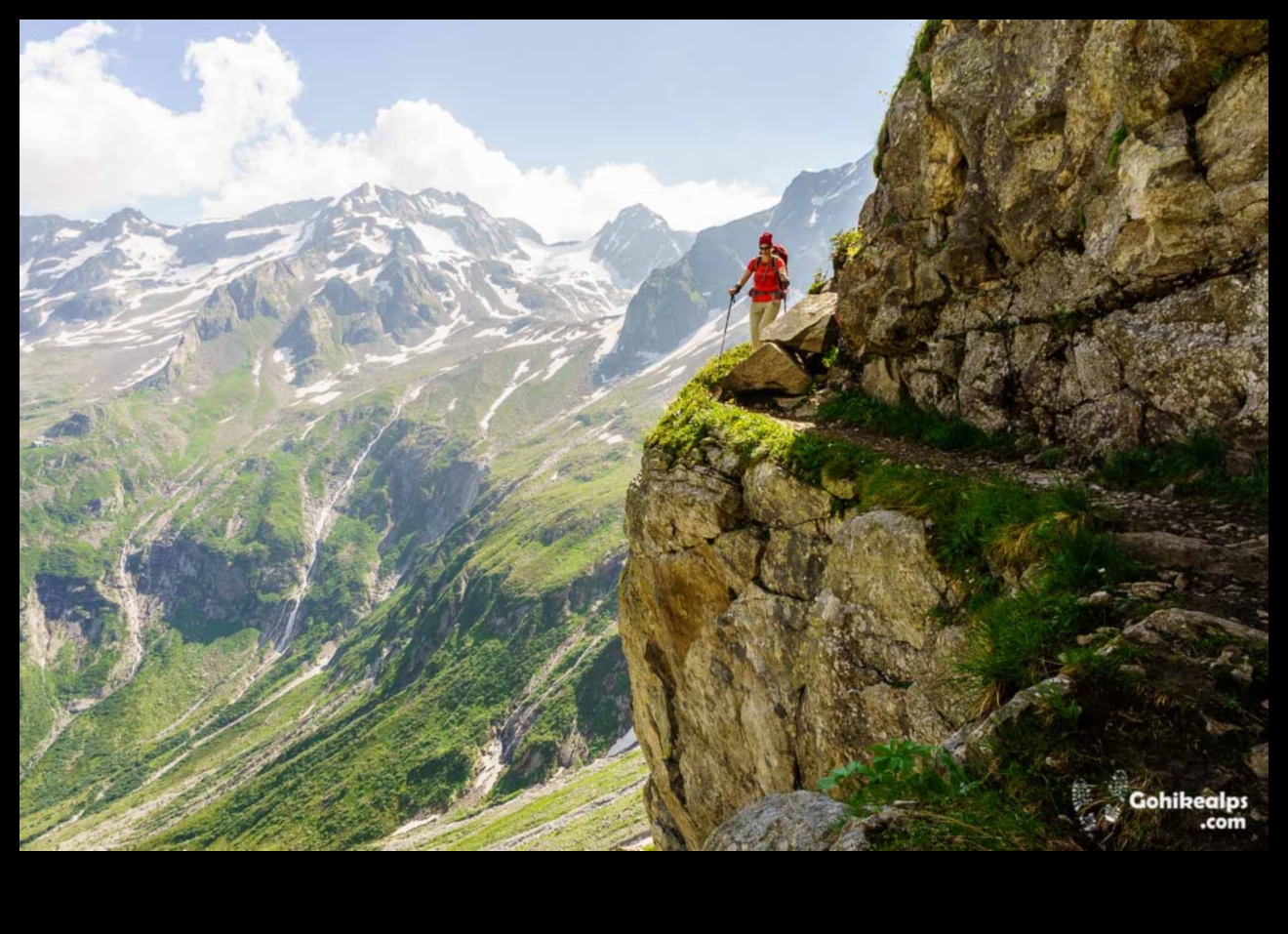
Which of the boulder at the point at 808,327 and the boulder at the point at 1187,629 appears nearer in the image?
the boulder at the point at 1187,629

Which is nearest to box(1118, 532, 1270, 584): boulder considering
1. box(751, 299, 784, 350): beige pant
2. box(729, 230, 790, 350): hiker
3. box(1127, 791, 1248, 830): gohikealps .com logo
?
box(1127, 791, 1248, 830): gohikealps .com logo

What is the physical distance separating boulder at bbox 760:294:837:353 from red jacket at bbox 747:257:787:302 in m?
0.91

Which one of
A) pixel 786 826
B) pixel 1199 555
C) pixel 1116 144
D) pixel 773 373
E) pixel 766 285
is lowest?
pixel 786 826

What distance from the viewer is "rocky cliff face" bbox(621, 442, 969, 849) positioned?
38.0 feet

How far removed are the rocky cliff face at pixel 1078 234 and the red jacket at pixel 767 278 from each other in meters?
4.13

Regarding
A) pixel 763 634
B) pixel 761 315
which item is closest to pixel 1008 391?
pixel 763 634

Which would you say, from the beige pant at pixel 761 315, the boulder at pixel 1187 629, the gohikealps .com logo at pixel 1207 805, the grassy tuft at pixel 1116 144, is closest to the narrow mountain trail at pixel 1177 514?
the boulder at pixel 1187 629

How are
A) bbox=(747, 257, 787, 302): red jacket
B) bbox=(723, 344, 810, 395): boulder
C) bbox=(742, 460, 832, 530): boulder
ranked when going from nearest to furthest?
1. bbox=(742, 460, 832, 530): boulder
2. bbox=(723, 344, 810, 395): boulder
3. bbox=(747, 257, 787, 302): red jacket

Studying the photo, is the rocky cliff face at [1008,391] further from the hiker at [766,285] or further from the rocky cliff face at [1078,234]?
the hiker at [766,285]

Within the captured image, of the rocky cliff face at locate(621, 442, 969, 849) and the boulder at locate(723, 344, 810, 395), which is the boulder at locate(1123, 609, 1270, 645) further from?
the boulder at locate(723, 344, 810, 395)

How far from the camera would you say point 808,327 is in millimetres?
21656

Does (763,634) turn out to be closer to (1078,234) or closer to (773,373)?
(773,373)

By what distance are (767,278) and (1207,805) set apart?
64.4 feet

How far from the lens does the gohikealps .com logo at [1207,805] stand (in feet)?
17.2
